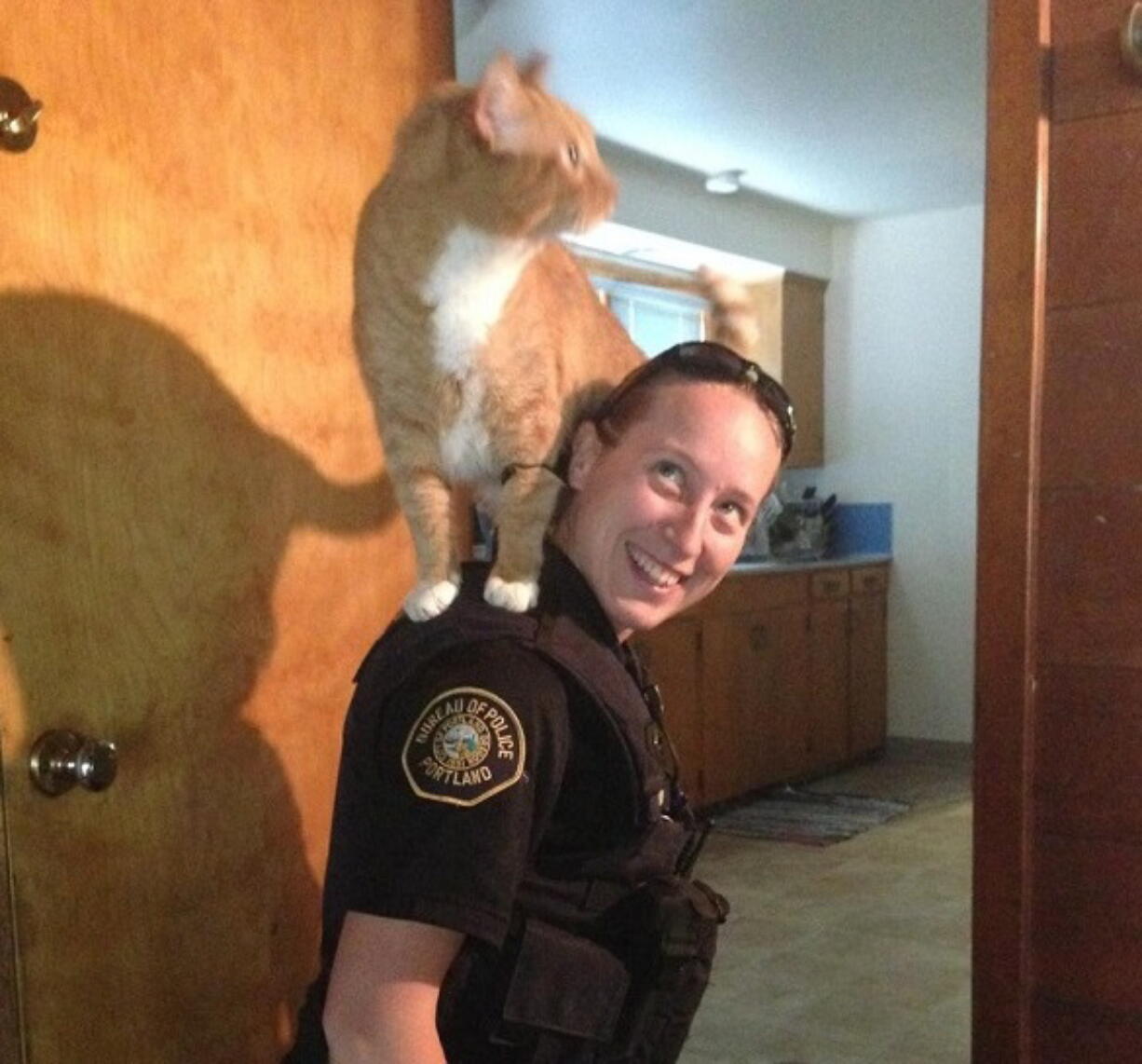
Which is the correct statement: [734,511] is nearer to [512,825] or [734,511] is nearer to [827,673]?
[512,825]

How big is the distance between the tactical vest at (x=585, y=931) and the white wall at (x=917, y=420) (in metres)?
4.33

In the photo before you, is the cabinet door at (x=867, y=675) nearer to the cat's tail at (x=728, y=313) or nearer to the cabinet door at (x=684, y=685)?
the cabinet door at (x=684, y=685)

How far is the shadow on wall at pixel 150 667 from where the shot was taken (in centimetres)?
102

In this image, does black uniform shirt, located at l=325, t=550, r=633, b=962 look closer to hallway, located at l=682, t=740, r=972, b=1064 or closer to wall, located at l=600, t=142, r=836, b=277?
hallway, located at l=682, t=740, r=972, b=1064

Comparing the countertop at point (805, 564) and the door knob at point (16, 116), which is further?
the countertop at point (805, 564)

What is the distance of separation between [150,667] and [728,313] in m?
0.67

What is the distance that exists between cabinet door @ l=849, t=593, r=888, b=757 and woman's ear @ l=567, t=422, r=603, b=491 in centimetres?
414

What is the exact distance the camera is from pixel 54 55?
102cm

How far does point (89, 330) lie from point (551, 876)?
0.64m

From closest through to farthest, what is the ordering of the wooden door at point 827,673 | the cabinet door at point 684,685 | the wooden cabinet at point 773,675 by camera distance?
the cabinet door at point 684,685 → the wooden cabinet at point 773,675 → the wooden door at point 827,673

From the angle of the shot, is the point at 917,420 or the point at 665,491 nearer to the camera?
the point at 665,491

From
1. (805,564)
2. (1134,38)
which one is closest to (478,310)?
(1134,38)

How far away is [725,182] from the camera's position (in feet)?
15.0

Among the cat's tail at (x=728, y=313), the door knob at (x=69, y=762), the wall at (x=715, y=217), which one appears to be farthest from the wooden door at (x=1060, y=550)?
the wall at (x=715, y=217)
